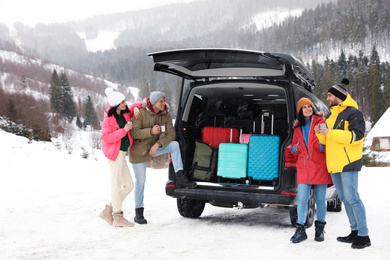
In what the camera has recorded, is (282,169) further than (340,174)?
Yes

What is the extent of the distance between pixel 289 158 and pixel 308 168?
377 millimetres

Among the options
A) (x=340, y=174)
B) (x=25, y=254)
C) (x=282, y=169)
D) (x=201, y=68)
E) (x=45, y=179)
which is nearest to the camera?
(x=25, y=254)

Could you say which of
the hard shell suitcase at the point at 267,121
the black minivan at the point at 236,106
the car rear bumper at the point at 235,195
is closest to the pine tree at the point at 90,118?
the black minivan at the point at 236,106

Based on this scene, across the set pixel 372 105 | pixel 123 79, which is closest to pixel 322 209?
pixel 372 105

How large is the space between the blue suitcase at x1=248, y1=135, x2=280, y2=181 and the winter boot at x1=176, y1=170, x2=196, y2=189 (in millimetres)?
739

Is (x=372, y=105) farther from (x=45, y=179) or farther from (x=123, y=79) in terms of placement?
(x=123, y=79)

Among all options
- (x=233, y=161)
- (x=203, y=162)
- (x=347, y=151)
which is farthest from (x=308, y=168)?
(x=203, y=162)

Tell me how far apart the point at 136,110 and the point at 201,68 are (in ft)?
3.36

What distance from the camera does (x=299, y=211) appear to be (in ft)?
14.3

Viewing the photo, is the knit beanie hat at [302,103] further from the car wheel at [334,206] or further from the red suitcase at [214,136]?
the car wheel at [334,206]

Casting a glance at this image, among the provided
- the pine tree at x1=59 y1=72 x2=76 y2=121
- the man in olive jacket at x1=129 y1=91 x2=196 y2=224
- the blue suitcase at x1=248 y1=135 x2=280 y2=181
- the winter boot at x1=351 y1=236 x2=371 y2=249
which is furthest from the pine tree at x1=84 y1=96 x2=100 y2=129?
the winter boot at x1=351 y1=236 x2=371 y2=249

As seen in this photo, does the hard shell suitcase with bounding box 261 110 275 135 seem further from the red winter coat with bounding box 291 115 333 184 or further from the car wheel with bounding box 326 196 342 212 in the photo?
the red winter coat with bounding box 291 115 333 184

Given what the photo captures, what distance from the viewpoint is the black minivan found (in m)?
4.67

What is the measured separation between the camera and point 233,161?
512 cm
